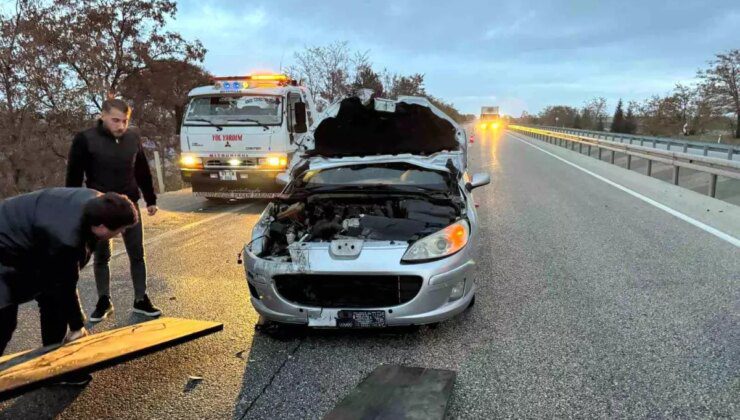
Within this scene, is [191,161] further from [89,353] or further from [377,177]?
[89,353]

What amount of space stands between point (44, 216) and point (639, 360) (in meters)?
3.73

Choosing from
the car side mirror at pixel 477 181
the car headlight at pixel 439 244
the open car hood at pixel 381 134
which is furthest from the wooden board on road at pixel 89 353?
the car side mirror at pixel 477 181

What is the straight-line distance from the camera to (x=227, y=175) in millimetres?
10211

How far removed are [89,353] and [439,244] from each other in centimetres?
237

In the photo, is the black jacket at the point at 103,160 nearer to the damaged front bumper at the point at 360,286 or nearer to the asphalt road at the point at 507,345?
the asphalt road at the point at 507,345

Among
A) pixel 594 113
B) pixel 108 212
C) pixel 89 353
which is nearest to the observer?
pixel 108 212

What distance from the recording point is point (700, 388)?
312 centimetres

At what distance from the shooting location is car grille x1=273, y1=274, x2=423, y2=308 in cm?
374

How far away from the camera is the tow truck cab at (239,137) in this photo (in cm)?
1013

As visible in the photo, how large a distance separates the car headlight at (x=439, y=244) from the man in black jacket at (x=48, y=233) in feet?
6.17

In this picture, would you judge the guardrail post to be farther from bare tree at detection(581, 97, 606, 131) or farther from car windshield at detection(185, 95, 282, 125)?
bare tree at detection(581, 97, 606, 131)

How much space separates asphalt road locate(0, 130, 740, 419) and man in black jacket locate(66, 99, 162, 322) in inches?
7.9

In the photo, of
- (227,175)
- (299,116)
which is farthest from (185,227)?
(299,116)

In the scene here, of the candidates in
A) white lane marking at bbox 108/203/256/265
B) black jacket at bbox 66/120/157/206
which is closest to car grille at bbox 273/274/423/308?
black jacket at bbox 66/120/157/206
